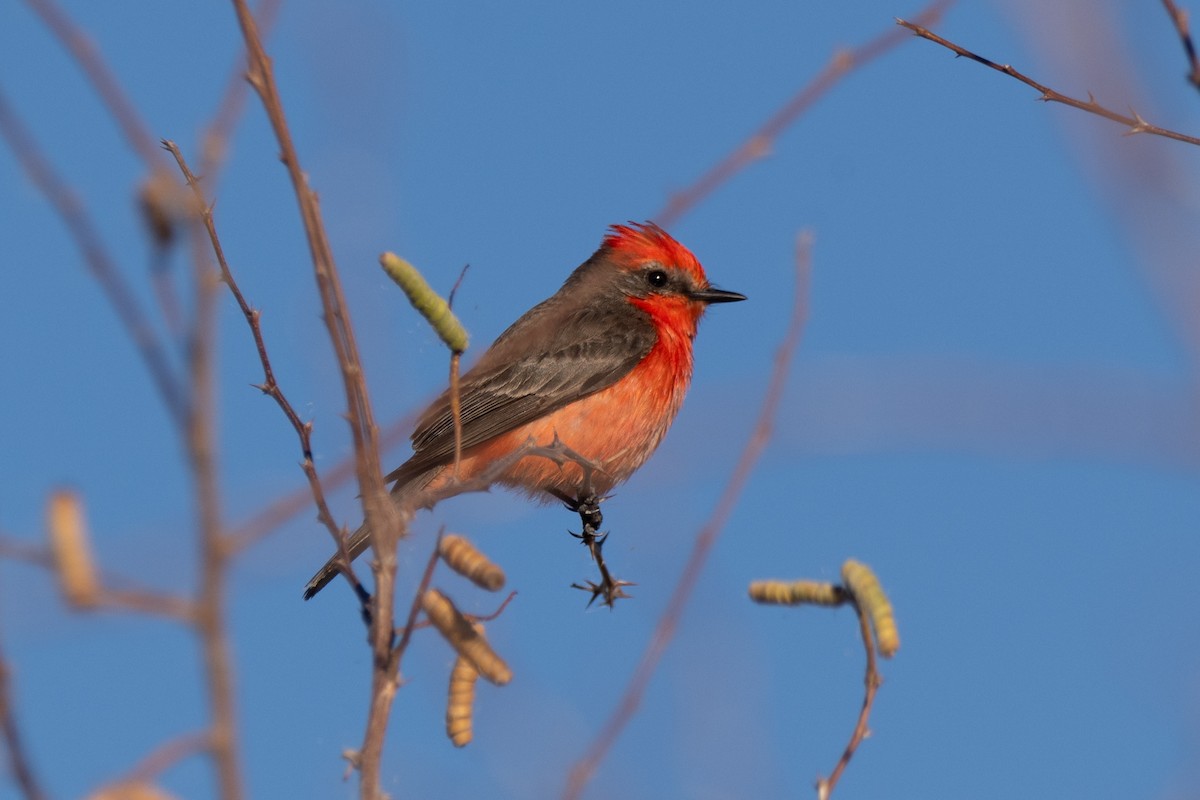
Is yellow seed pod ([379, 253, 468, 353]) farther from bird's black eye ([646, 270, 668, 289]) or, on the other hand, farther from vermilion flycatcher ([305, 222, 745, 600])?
bird's black eye ([646, 270, 668, 289])

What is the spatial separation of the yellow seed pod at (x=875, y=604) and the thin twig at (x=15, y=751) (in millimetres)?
1692

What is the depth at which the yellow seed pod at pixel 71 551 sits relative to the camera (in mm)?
1521

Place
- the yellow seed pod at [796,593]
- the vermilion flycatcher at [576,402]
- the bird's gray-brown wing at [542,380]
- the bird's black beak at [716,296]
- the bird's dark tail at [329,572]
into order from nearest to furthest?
the yellow seed pod at [796,593], the bird's dark tail at [329,572], the vermilion flycatcher at [576,402], the bird's gray-brown wing at [542,380], the bird's black beak at [716,296]

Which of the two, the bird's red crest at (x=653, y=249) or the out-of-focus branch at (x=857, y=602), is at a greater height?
the bird's red crest at (x=653, y=249)

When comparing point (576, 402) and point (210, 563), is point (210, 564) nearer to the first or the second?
point (210, 563)

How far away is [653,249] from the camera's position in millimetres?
7508

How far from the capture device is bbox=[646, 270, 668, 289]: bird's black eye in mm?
7453

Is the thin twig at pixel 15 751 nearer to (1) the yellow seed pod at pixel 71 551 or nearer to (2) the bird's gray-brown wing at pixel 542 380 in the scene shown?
(1) the yellow seed pod at pixel 71 551

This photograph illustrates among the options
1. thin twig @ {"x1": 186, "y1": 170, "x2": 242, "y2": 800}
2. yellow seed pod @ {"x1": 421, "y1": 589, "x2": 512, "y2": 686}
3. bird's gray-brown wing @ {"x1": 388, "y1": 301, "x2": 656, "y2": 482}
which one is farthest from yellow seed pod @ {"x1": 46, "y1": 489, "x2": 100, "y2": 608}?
bird's gray-brown wing @ {"x1": 388, "y1": 301, "x2": 656, "y2": 482}

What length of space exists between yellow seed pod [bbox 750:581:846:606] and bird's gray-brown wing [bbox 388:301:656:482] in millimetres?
3548

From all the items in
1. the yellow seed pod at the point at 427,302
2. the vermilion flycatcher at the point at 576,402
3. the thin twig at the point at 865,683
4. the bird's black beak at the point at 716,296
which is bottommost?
the thin twig at the point at 865,683

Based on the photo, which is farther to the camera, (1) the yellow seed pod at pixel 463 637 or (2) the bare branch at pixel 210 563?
(1) the yellow seed pod at pixel 463 637

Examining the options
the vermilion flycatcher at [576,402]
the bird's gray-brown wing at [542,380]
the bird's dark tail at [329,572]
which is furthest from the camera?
the bird's gray-brown wing at [542,380]

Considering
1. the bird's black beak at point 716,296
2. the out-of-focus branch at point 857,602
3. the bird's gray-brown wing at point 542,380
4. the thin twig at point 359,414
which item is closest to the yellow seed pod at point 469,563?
the thin twig at point 359,414
